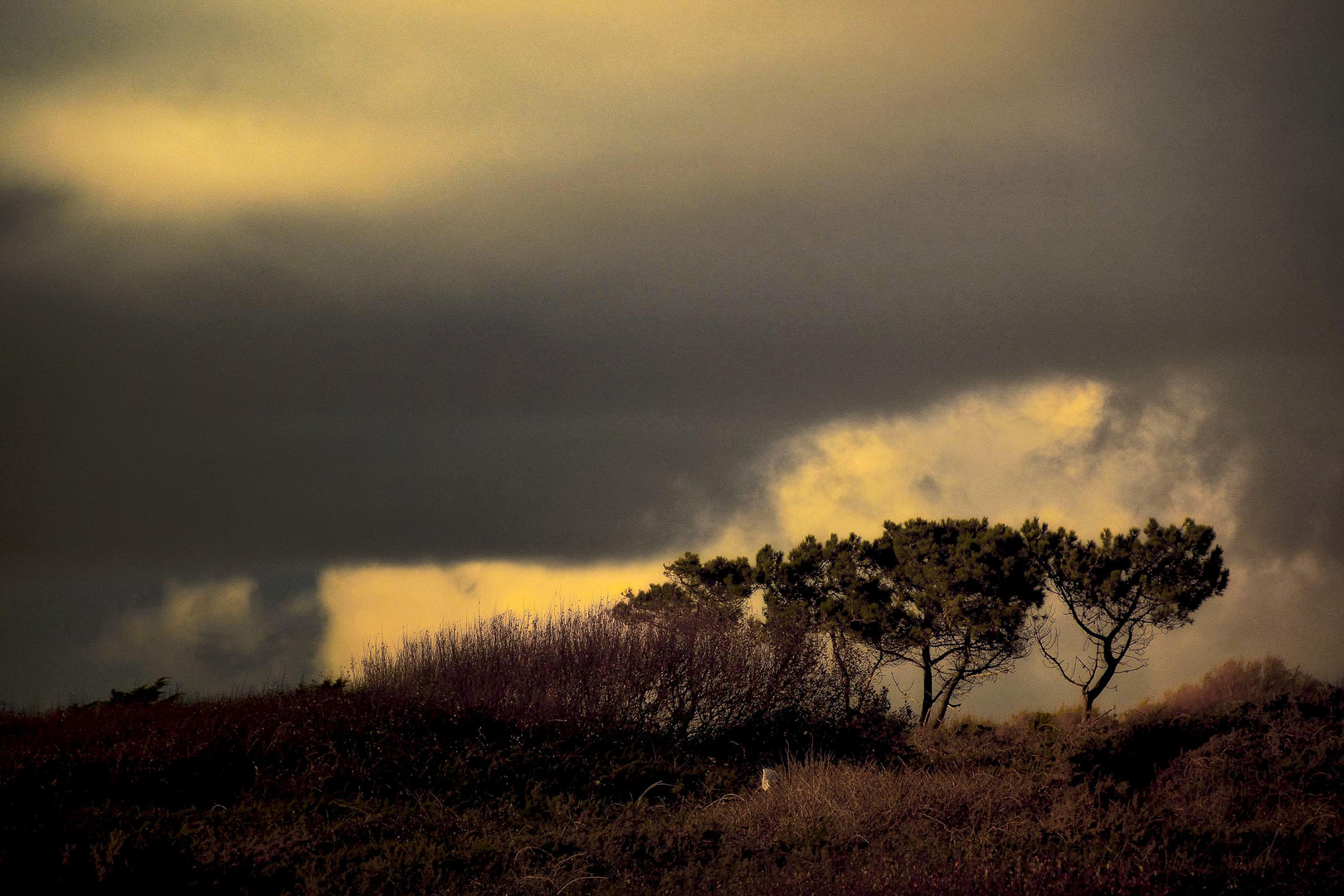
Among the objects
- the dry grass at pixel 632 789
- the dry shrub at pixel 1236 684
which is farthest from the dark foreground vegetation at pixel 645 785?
the dry shrub at pixel 1236 684

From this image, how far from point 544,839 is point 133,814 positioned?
177 inches

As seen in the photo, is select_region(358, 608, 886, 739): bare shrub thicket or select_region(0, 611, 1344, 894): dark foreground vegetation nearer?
select_region(0, 611, 1344, 894): dark foreground vegetation

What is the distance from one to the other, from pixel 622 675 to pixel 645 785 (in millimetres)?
2976

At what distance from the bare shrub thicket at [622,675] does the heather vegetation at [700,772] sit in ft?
0.16

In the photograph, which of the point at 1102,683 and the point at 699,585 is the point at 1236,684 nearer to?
the point at 1102,683

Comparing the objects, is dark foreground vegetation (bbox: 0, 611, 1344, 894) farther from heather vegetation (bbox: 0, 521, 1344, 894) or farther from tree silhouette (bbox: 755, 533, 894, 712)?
tree silhouette (bbox: 755, 533, 894, 712)

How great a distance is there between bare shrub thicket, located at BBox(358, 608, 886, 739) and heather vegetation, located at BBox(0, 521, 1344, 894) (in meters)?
0.05

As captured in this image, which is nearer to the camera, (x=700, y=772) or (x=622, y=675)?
(x=700, y=772)

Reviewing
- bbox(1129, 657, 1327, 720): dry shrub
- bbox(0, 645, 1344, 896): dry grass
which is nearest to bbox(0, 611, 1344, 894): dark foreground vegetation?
bbox(0, 645, 1344, 896): dry grass

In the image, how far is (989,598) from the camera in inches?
858

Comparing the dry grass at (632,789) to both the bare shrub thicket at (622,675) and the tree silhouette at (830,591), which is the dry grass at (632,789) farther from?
the tree silhouette at (830,591)

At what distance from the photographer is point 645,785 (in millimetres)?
13773

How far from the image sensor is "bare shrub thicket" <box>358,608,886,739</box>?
16062mm

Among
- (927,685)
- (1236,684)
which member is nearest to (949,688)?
(927,685)
